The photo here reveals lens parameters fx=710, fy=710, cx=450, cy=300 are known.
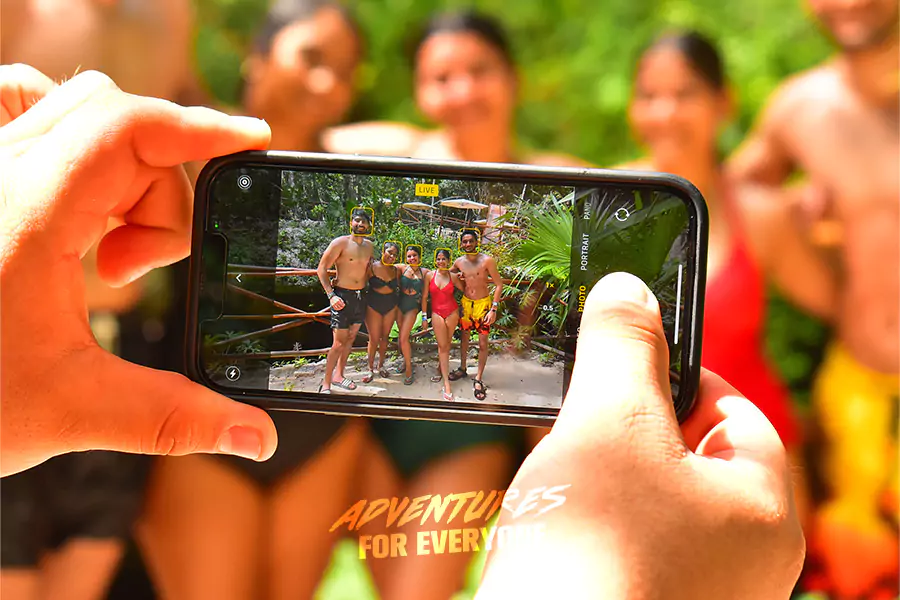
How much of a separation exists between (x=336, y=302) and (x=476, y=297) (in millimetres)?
124

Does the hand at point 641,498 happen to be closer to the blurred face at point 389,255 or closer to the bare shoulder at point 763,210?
the blurred face at point 389,255

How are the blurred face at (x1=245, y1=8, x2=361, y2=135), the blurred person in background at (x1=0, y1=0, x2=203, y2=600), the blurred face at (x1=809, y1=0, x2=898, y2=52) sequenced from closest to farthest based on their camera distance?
the blurred person in background at (x1=0, y1=0, x2=203, y2=600) → the blurred face at (x1=245, y1=8, x2=361, y2=135) → the blurred face at (x1=809, y1=0, x2=898, y2=52)

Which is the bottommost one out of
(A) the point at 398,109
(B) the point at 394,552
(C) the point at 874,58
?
(B) the point at 394,552

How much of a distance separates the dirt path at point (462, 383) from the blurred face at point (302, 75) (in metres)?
0.74

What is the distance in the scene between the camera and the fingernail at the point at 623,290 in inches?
21.9

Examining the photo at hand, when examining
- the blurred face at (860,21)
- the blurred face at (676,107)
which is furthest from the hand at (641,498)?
the blurred face at (860,21)

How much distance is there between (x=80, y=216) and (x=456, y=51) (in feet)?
2.90

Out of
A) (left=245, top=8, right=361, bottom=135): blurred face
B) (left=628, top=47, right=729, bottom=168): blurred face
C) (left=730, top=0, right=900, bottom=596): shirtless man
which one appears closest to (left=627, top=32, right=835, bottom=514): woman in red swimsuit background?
(left=628, top=47, right=729, bottom=168): blurred face

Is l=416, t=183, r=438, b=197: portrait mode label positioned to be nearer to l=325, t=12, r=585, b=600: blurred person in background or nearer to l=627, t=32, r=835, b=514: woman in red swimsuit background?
l=325, t=12, r=585, b=600: blurred person in background

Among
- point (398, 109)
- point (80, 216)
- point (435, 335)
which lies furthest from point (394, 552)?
point (398, 109)

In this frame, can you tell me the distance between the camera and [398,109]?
5.36 ft

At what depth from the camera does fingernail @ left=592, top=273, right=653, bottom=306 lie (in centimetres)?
56

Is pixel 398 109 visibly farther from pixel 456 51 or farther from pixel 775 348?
pixel 775 348
